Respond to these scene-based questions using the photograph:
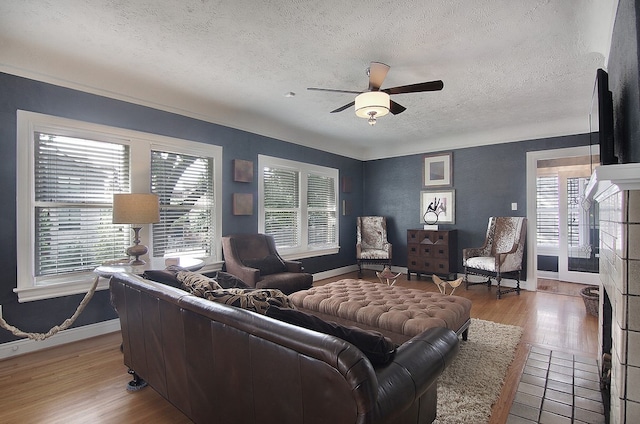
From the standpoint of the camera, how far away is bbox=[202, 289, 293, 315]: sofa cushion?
1.51m

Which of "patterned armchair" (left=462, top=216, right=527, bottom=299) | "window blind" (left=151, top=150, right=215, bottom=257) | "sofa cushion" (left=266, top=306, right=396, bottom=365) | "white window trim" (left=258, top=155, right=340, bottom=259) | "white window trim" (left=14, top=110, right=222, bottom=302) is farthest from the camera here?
"white window trim" (left=258, top=155, right=340, bottom=259)

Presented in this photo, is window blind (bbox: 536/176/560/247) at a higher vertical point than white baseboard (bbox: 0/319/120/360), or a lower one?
higher

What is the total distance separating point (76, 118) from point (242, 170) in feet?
6.18

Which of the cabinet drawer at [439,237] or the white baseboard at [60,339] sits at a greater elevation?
the cabinet drawer at [439,237]

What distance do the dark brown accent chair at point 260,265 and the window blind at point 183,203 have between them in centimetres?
33

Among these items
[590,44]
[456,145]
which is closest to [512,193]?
[456,145]

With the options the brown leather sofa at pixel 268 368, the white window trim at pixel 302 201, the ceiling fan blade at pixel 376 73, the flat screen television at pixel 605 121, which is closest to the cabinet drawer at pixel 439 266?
the white window trim at pixel 302 201

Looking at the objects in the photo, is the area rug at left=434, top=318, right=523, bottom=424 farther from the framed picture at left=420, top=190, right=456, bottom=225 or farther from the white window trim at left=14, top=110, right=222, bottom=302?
the framed picture at left=420, top=190, right=456, bottom=225

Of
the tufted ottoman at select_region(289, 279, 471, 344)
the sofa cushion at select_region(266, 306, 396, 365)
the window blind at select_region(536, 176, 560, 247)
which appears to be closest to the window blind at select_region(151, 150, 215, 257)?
the tufted ottoman at select_region(289, 279, 471, 344)

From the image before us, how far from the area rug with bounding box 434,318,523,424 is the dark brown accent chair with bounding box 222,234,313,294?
6.16ft

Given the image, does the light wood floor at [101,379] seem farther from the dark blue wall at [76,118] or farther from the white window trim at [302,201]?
the white window trim at [302,201]

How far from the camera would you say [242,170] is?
4.43 meters

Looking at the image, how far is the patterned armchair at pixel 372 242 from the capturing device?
5.89 m

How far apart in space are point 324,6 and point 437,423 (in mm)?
2612
